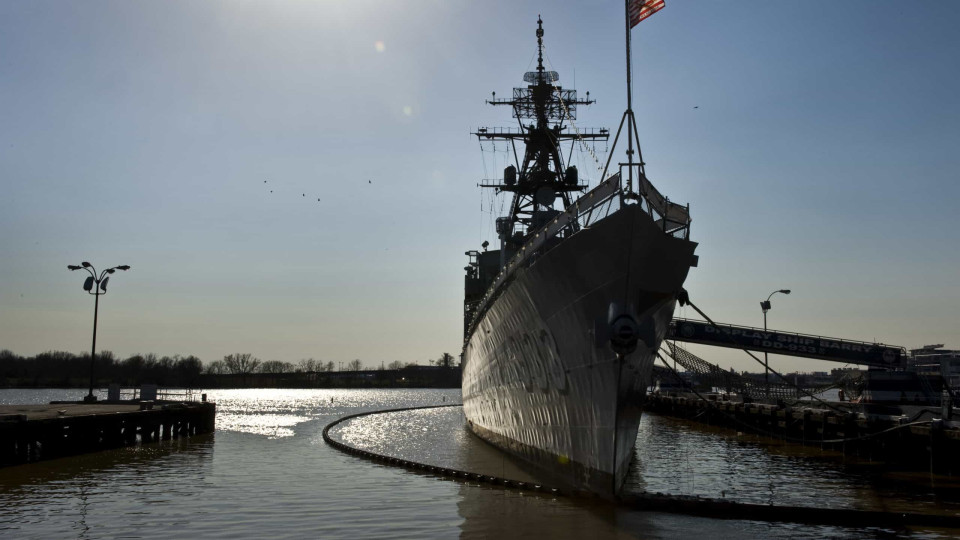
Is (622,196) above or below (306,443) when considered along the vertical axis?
above

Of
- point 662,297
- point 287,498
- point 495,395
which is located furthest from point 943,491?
point 287,498

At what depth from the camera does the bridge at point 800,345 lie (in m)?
34.2

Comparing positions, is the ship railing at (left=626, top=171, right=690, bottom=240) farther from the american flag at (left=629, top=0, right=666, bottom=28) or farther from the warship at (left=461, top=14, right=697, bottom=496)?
the american flag at (left=629, top=0, right=666, bottom=28)

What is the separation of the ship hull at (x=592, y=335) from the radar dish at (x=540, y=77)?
13020mm

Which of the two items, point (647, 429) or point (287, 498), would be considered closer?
point (287, 498)

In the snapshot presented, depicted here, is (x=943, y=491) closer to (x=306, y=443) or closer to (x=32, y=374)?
(x=306, y=443)

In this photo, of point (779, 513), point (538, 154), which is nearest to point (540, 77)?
point (538, 154)

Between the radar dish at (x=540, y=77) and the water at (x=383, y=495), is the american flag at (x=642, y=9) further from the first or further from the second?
the radar dish at (x=540, y=77)

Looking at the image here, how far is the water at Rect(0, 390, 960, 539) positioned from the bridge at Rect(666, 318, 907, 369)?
12.2 meters

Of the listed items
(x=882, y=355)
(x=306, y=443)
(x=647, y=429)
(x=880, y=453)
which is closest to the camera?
(x=880, y=453)

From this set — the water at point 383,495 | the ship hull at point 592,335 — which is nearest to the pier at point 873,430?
the water at point 383,495

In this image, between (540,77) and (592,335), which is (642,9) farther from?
(540,77)

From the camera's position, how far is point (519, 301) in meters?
13.8

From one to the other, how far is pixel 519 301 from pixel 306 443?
14.6 meters
